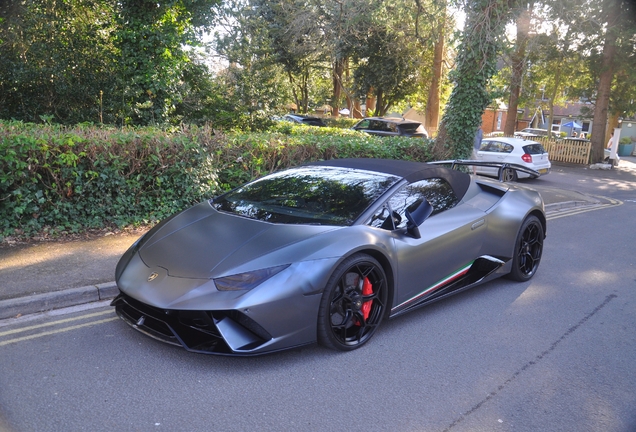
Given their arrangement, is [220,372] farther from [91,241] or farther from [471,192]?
[91,241]

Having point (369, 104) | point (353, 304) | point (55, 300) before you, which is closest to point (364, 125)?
point (369, 104)

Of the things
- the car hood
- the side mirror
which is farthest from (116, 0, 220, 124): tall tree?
the side mirror

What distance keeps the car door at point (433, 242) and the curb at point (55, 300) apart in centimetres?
273

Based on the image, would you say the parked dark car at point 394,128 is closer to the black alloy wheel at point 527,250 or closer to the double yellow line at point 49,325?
the black alloy wheel at point 527,250

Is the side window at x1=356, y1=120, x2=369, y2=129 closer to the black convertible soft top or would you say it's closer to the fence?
the fence

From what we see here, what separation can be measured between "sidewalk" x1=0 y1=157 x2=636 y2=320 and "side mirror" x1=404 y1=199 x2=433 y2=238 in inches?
111

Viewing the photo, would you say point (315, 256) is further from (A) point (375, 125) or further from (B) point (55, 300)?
(A) point (375, 125)

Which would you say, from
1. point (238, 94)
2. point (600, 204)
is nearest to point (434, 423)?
point (600, 204)

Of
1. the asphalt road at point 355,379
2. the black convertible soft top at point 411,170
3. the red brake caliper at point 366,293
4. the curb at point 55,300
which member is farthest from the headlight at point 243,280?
the curb at point 55,300

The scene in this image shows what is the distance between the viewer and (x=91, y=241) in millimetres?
6664

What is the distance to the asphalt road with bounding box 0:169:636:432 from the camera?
10.7ft

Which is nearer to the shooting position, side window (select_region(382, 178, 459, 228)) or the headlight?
the headlight

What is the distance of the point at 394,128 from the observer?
68.7ft

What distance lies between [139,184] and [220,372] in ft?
13.9
